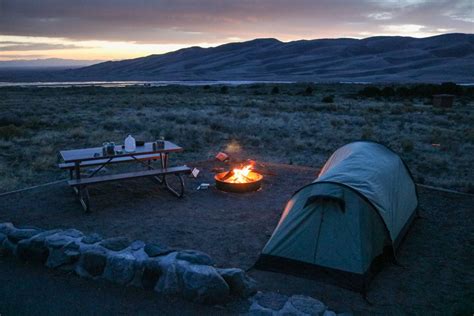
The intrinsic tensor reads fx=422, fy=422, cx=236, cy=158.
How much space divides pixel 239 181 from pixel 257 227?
208 centimetres

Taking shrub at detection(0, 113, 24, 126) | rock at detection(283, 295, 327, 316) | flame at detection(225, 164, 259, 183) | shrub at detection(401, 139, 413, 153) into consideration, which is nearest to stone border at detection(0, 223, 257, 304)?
rock at detection(283, 295, 327, 316)

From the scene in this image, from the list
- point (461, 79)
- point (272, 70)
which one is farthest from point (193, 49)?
point (461, 79)

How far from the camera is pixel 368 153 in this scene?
691cm

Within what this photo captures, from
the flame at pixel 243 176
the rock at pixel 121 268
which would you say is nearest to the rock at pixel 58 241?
the rock at pixel 121 268

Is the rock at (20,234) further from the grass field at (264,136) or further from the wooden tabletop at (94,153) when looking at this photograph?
the grass field at (264,136)

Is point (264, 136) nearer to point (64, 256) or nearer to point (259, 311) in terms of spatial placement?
point (64, 256)

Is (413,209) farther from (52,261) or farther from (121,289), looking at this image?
(52,261)

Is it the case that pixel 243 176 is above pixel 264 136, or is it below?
above

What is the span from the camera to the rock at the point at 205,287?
4.68m

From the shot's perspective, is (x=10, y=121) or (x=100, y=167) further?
(x=10, y=121)

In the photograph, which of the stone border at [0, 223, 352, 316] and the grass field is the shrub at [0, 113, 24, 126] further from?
the stone border at [0, 223, 352, 316]

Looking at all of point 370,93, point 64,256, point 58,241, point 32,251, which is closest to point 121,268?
point 64,256

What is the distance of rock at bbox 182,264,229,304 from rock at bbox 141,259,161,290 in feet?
1.35

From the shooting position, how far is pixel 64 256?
5457 millimetres
